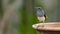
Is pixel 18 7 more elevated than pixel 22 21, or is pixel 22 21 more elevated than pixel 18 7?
pixel 18 7

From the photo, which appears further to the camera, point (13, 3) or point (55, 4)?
point (55, 4)

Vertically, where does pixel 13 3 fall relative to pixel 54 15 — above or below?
above

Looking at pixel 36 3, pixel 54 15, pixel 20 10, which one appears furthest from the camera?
pixel 54 15

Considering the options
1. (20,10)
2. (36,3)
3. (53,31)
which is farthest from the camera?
(36,3)

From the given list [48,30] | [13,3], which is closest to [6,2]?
[13,3]

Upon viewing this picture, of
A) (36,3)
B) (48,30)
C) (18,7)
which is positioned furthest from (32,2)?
(48,30)

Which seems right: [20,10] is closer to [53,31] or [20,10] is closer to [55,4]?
[55,4]

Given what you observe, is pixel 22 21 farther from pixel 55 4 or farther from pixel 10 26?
pixel 55 4

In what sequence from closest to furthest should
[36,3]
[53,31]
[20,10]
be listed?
[53,31] < [20,10] < [36,3]

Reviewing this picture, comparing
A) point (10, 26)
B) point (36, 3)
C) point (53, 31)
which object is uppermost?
point (36, 3)
